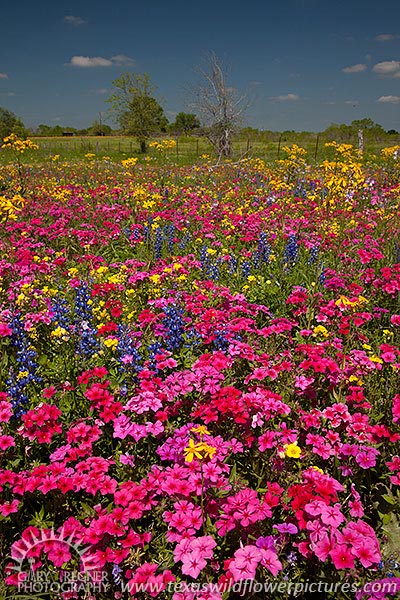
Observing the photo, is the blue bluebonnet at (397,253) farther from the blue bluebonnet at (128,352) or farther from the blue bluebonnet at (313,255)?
the blue bluebonnet at (128,352)

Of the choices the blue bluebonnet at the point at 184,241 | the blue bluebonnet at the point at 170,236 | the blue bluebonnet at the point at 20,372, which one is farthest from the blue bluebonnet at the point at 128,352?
the blue bluebonnet at the point at 170,236

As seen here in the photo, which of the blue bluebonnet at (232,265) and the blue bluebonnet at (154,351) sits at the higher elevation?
the blue bluebonnet at (232,265)

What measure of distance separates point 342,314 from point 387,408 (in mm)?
1150

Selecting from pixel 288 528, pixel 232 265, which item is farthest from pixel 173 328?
pixel 232 265

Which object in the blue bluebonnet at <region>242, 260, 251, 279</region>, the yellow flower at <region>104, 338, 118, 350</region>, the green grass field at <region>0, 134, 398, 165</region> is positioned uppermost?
the green grass field at <region>0, 134, 398, 165</region>

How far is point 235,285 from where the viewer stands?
519 centimetres

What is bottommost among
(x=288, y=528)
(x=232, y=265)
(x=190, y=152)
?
(x=288, y=528)

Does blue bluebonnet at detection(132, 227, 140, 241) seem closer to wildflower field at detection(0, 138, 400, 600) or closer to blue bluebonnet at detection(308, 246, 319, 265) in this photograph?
wildflower field at detection(0, 138, 400, 600)

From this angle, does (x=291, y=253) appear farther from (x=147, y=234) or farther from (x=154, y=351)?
(x=154, y=351)

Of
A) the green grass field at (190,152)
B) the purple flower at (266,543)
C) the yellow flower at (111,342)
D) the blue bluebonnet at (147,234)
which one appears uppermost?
the green grass field at (190,152)

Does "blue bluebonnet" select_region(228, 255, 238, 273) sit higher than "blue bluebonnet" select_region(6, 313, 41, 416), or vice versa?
"blue bluebonnet" select_region(228, 255, 238, 273)

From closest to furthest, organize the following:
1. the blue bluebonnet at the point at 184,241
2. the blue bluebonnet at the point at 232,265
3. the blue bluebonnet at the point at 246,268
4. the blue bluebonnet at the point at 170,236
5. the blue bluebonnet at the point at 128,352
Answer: the blue bluebonnet at the point at 128,352 < the blue bluebonnet at the point at 246,268 < the blue bluebonnet at the point at 232,265 < the blue bluebonnet at the point at 184,241 < the blue bluebonnet at the point at 170,236

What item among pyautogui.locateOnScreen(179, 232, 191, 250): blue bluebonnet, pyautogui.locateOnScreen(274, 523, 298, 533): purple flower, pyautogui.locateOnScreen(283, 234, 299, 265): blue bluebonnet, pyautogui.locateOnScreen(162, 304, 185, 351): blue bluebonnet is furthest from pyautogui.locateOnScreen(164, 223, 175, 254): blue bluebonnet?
pyautogui.locateOnScreen(274, 523, 298, 533): purple flower

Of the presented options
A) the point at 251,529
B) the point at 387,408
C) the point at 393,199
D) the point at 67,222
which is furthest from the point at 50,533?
the point at 393,199
